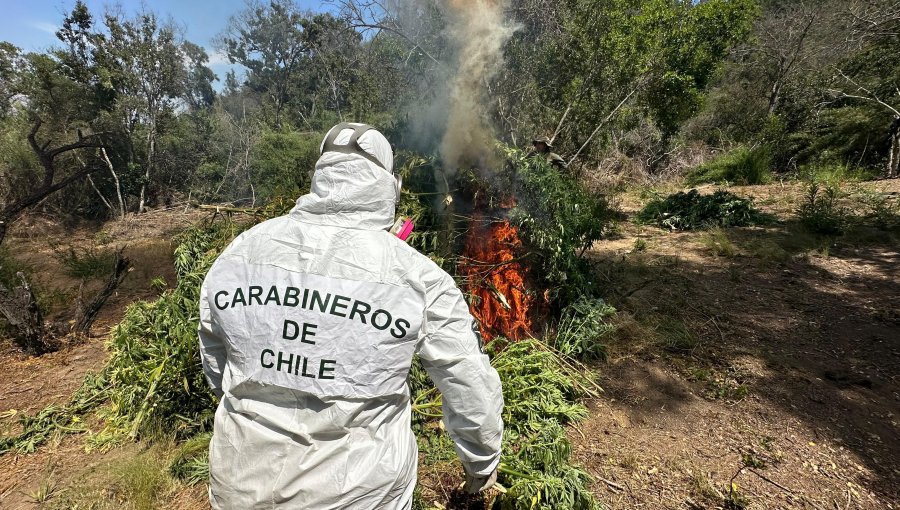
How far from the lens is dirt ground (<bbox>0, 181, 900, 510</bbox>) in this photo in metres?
2.69

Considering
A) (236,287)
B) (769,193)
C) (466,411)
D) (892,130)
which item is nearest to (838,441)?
(466,411)

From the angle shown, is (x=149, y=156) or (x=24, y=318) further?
(x=149, y=156)

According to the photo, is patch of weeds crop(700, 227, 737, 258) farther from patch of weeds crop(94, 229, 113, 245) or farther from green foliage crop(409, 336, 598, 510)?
patch of weeds crop(94, 229, 113, 245)

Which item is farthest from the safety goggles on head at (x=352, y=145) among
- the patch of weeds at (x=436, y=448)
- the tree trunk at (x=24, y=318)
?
the tree trunk at (x=24, y=318)

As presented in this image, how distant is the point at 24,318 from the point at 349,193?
5647 millimetres

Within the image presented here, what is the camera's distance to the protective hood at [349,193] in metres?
1.43

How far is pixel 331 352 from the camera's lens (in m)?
1.31

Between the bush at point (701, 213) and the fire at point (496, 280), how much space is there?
675cm

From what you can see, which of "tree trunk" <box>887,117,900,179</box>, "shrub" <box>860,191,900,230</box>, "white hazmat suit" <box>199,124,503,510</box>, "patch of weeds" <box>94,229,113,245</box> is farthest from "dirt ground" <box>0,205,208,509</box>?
"tree trunk" <box>887,117,900,179</box>

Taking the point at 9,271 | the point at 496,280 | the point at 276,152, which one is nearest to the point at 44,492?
the point at 496,280

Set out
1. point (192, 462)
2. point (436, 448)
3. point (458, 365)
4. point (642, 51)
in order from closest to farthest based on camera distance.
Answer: point (458, 365), point (192, 462), point (436, 448), point (642, 51)

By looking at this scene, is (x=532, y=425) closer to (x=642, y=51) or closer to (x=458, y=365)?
(x=458, y=365)

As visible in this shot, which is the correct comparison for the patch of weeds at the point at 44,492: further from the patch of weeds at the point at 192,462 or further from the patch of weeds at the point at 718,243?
the patch of weeds at the point at 718,243

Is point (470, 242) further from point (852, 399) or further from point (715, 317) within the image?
point (852, 399)
